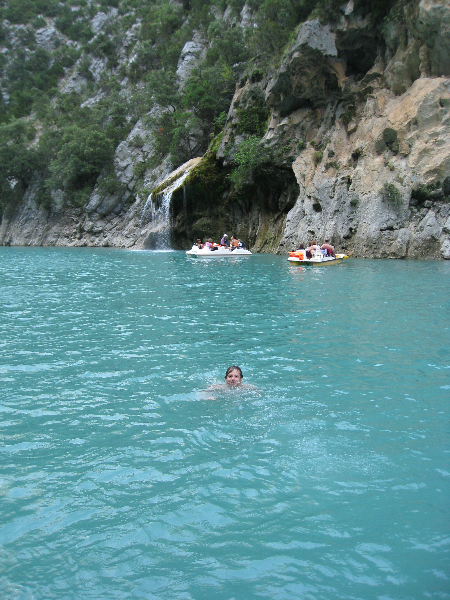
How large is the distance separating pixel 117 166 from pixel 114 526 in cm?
5417

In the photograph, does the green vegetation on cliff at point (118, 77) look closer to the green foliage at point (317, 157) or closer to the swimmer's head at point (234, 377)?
the green foliage at point (317, 157)

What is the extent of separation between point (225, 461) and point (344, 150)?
27409 millimetres

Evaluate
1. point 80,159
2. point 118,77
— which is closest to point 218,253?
point 80,159

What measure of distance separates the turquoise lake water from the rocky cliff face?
54.1ft

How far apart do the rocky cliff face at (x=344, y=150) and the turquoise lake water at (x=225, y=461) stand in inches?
649

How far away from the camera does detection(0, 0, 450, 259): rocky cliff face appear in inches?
992

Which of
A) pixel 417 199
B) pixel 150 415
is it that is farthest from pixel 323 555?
pixel 417 199

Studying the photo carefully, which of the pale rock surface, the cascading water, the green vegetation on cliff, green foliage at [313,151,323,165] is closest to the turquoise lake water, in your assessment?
the pale rock surface

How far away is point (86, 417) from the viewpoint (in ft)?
19.6

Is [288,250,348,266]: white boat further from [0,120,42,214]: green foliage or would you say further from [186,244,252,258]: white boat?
[0,120,42,214]: green foliage

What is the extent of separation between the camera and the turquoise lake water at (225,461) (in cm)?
345

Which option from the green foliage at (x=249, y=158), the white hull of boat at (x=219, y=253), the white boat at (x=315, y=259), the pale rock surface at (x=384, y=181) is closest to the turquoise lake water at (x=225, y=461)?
the white boat at (x=315, y=259)

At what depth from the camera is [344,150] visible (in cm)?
2923

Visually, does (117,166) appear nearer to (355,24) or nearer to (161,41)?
(161,41)
